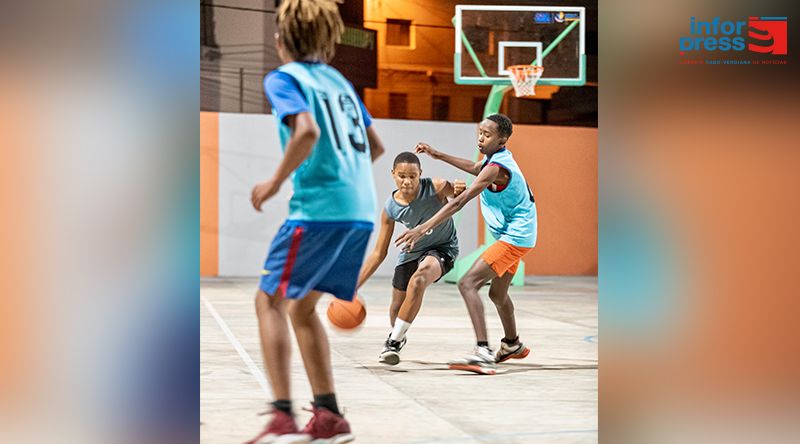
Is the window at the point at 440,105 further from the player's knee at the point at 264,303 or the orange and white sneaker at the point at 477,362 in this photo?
the player's knee at the point at 264,303

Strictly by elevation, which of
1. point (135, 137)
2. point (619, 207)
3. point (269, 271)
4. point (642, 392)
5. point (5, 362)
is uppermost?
point (135, 137)

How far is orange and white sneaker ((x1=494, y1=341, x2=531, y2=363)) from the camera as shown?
6.04m

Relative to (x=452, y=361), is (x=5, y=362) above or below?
above

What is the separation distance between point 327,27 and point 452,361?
3.15m

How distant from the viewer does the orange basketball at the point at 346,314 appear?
413 centimetres

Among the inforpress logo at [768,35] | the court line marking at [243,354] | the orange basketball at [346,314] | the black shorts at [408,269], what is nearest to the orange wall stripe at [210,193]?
the court line marking at [243,354]

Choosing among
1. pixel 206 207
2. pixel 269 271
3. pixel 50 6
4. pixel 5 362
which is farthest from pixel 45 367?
pixel 206 207

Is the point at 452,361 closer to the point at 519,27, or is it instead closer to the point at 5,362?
the point at 5,362

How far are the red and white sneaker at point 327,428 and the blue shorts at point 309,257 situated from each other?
0.45 m

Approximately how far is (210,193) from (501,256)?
9.08 meters

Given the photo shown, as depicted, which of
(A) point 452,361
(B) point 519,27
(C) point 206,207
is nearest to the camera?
(A) point 452,361

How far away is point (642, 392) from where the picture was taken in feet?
11.1

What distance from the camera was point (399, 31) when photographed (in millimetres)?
18266

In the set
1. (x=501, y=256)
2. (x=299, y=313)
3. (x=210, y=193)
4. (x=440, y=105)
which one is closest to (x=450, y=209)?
(x=501, y=256)
